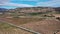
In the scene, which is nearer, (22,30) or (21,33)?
(21,33)

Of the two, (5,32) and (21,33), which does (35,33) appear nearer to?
(21,33)

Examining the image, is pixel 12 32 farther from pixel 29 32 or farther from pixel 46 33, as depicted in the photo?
pixel 46 33

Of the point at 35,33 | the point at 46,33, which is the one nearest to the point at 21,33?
the point at 35,33

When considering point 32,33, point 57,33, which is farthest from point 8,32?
point 57,33

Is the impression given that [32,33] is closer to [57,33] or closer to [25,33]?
[25,33]

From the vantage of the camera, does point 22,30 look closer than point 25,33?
No

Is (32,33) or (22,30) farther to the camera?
(22,30)

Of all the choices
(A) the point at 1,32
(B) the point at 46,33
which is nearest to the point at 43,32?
(B) the point at 46,33
